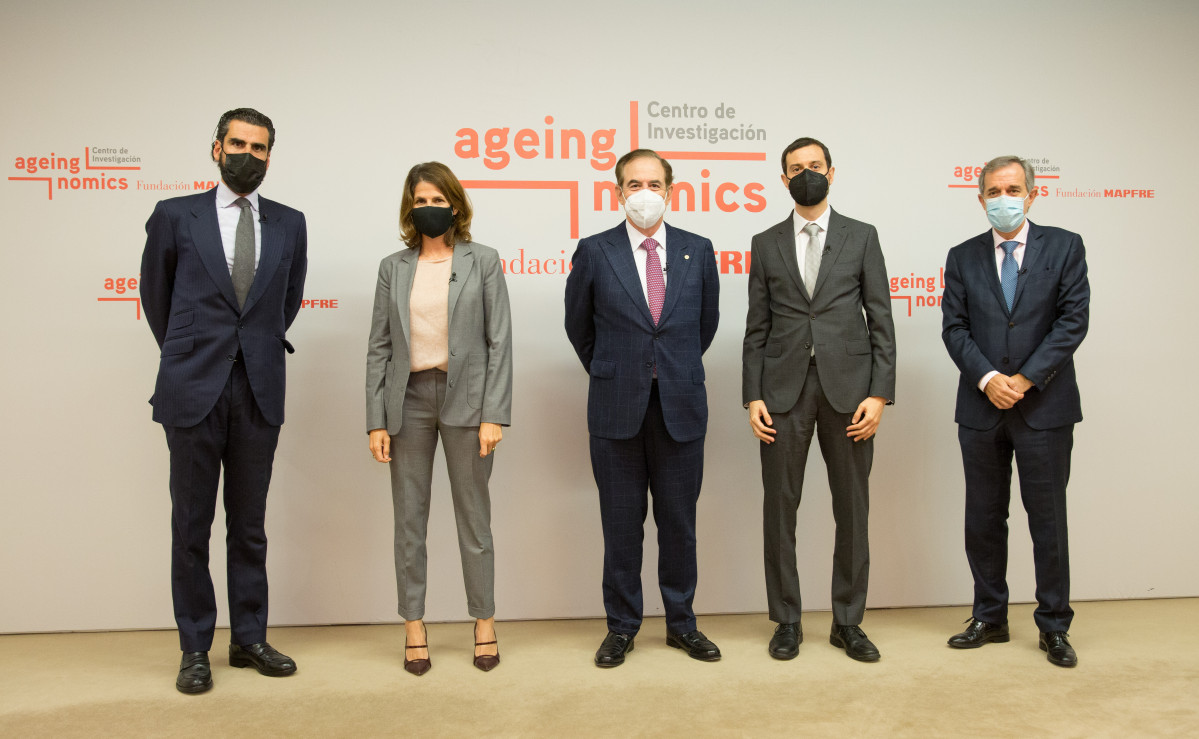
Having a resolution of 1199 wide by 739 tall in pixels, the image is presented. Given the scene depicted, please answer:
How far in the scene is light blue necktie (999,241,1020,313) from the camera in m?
3.03

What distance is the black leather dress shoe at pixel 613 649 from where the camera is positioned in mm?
2938

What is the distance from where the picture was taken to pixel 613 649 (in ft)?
9.75

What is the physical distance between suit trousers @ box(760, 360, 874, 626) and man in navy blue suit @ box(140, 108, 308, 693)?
1735 mm

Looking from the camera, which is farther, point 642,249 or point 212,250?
point 642,249

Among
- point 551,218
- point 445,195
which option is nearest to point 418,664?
point 445,195

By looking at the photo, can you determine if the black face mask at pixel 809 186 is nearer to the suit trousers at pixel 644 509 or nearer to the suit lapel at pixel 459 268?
the suit trousers at pixel 644 509

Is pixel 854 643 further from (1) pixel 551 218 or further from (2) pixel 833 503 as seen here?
(1) pixel 551 218

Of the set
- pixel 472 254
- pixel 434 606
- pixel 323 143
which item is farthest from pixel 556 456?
pixel 323 143

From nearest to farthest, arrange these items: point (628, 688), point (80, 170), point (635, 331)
A: point (628, 688)
point (635, 331)
point (80, 170)

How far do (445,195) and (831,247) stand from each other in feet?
4.48

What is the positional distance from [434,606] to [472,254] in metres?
1.53

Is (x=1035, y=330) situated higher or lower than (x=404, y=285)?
lower

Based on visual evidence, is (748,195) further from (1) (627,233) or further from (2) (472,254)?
(2) (472,254)

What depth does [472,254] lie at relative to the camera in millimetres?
2996
